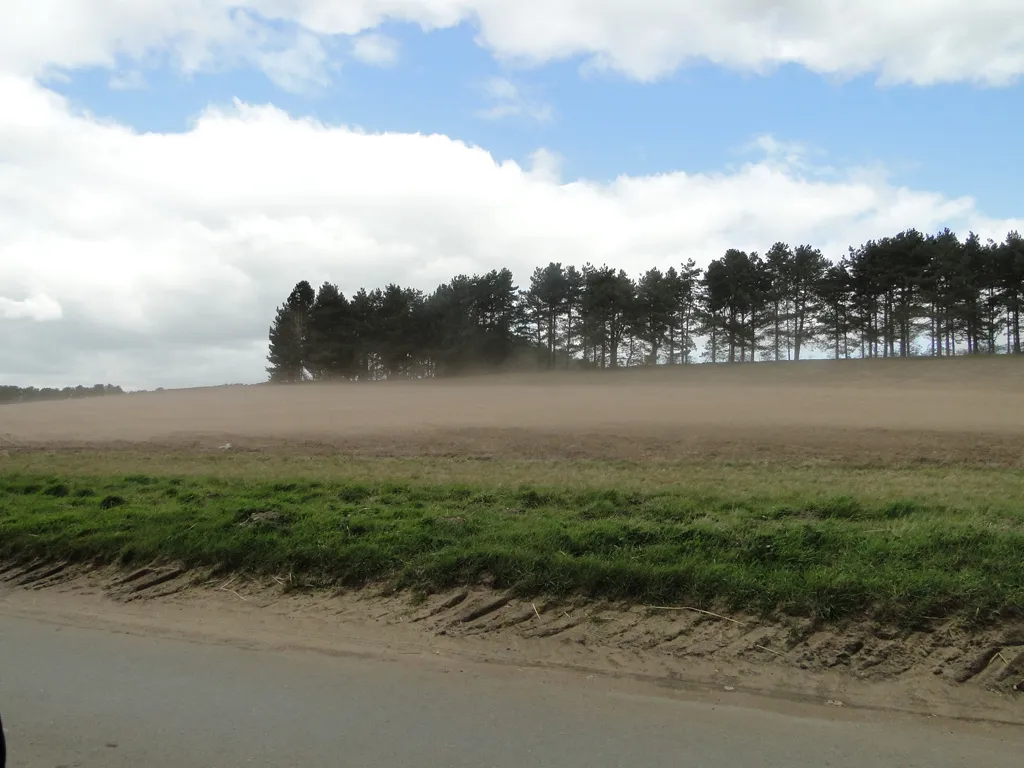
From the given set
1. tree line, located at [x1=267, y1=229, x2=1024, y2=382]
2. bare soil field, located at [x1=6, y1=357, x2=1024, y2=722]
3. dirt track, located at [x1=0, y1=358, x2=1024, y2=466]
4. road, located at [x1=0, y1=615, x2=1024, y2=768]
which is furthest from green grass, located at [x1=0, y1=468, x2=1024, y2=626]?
tree line, located at [x1=267, y1=229, x2=1024, y2=382]

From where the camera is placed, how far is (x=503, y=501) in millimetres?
10625

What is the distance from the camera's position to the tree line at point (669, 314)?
62.5 metres

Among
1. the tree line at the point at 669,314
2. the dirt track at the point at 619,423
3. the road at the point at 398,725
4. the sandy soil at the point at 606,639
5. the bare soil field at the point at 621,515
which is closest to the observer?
the road at the point at 398,725

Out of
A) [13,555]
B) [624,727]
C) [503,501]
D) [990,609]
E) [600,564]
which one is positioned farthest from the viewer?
[503,501]

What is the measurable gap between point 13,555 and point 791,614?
8744 millimetres

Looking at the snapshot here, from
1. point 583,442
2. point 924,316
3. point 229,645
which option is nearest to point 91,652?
point 229,645

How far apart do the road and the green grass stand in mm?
1718

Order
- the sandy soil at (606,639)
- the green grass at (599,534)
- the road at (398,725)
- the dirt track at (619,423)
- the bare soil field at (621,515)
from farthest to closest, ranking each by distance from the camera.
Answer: the dirt track at (619,423)
the green grass at (599,534)
the bare soil field at (621,515)
the sandy soil at (606,639)
the road at (398,725)

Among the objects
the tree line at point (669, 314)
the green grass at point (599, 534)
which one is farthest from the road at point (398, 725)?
the tree line at point (669, 314)

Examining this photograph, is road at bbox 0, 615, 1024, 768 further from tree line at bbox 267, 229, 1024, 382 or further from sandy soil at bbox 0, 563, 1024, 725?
tree line at bbox 267, 229, 1024, 382

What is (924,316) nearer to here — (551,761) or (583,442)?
(583,442)

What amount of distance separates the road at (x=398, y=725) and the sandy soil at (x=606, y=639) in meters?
0.36

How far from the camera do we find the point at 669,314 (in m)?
69.8

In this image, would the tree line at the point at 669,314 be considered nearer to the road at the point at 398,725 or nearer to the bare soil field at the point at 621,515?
the bare soil field at the point at 621,515
